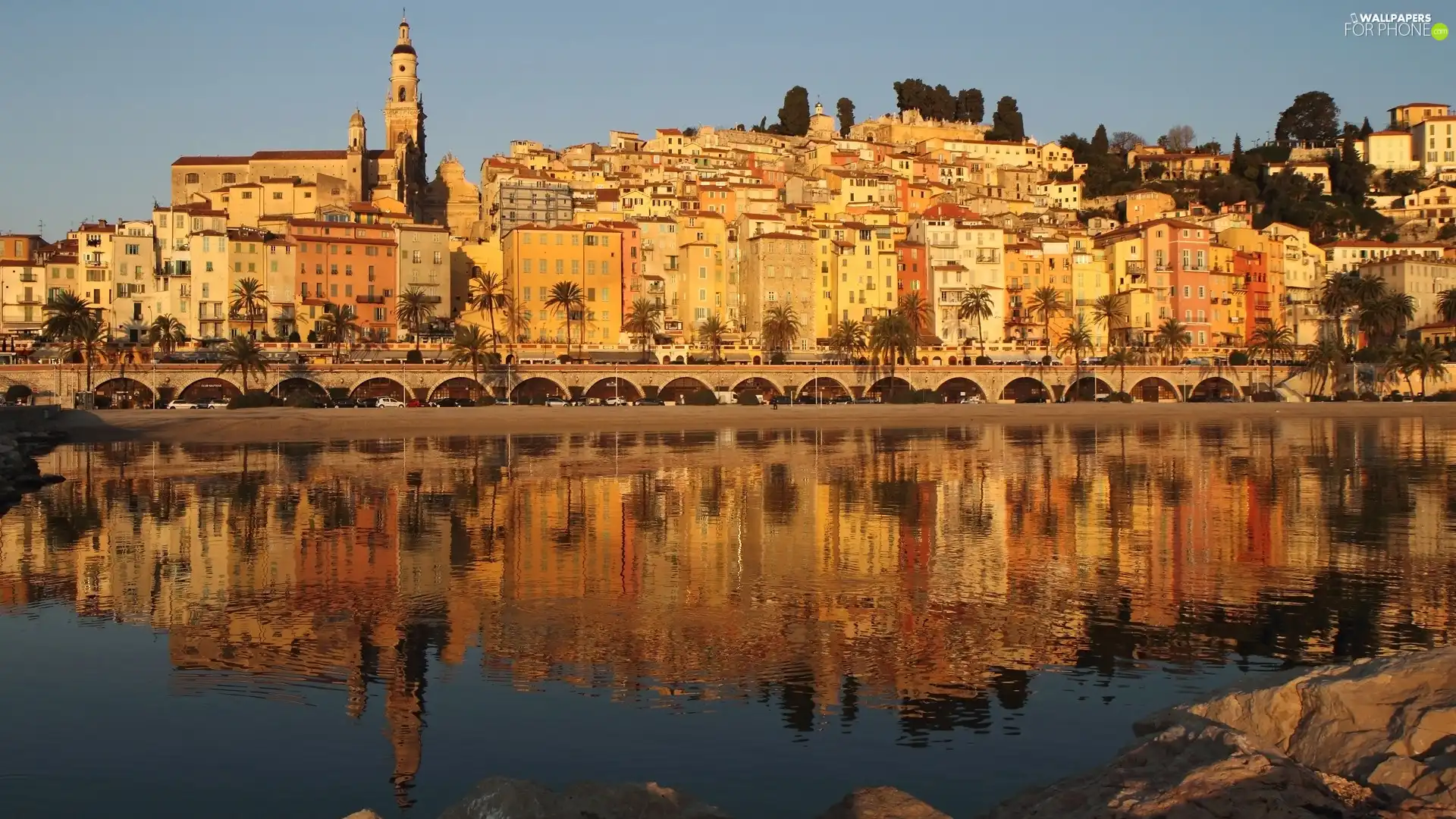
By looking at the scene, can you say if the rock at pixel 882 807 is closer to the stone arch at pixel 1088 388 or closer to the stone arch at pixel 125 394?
the stone arch at pixel 125 394

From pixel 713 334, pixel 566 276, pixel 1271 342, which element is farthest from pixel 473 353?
pixel 1271 342

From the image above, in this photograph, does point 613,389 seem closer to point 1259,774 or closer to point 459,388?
point 459,388

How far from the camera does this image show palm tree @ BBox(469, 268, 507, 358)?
100125 mm

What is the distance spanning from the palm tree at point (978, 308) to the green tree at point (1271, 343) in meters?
22.3

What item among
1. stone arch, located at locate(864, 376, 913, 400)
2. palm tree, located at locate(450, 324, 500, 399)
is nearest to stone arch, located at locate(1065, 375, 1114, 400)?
stone arch, located at locate(864, 376, 913, 400)

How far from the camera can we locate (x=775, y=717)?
569 inches

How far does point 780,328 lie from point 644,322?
10.6 m

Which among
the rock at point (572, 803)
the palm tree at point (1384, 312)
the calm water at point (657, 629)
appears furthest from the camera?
the palm tree at point (1384, 312)

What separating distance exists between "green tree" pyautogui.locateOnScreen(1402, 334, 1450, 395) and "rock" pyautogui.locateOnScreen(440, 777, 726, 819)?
351ft

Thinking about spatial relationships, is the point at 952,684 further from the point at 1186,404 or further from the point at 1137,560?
the point at 1186,404

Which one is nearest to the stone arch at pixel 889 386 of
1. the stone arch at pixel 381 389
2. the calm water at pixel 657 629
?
the stone arch at pixel 381 389

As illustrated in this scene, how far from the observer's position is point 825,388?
97125 mm

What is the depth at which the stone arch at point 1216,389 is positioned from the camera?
104500 mm

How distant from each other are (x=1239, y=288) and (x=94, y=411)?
98.1m
